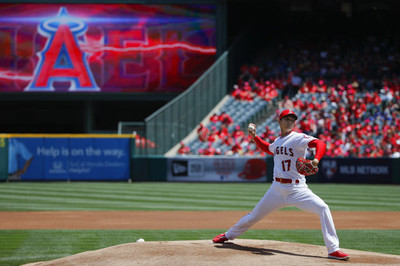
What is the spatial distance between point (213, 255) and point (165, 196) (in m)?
10.7

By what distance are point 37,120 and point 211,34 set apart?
12.9 metres

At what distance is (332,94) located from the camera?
28.0m

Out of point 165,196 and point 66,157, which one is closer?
point 165,196

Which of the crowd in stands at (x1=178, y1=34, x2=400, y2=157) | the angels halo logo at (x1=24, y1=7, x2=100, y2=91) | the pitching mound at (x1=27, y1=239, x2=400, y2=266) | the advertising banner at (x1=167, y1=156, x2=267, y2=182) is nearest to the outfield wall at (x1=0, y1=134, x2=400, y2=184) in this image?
the advertising banner at (x1=167, y1=156, x2=267, y2=182)

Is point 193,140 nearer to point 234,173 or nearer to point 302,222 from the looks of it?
point 234,173

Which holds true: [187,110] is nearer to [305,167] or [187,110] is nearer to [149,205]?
[149,205]

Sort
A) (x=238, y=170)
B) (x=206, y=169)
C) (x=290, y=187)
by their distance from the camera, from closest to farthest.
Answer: (x=290, y=187) → (x=238, y=170) → (x=206, y=169)

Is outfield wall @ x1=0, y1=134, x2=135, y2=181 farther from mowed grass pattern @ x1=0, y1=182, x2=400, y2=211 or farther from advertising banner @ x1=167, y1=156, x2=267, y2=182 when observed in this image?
advertising banner @ x1=167, y1=156, x2=267, y2=182

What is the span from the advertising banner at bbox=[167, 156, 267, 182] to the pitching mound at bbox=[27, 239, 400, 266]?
50.2ft

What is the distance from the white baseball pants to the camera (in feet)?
23.8

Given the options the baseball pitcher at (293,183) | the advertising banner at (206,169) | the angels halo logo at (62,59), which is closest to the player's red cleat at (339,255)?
the baseball pitcher at (293,183)

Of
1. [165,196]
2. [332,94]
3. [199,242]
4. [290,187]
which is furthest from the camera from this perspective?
[332,94]

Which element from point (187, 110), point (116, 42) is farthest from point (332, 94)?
point (116, 42)

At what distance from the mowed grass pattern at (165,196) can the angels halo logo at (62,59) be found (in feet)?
30.6
